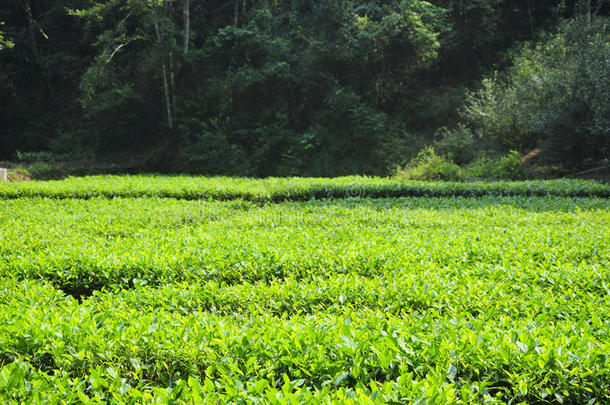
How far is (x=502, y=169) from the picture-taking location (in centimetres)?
1602

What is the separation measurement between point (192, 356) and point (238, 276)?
80.0 inches

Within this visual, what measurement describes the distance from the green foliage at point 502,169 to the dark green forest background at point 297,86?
0.76 meters

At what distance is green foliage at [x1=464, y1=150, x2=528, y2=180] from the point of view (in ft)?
52.2

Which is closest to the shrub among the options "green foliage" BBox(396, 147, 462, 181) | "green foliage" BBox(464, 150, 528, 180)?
Result: "green foliage" BBox(396, 147, 462, 181)

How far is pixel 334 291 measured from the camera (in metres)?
4.06

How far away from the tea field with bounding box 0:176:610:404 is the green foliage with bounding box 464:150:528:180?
8041 millimetres

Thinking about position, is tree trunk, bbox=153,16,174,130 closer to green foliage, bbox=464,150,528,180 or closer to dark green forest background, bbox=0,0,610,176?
dark green forest background, bbox=0,0,610,176

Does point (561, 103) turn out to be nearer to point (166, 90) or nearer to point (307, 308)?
point (307, 308)

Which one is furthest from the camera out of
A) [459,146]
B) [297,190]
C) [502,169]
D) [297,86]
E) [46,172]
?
[297,86]

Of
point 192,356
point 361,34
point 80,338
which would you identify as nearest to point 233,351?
point 192,356

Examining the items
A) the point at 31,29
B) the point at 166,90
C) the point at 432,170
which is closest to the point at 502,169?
the point at 432,170

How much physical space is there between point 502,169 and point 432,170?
2.46 metres

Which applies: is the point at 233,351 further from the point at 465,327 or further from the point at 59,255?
the point at 59,255

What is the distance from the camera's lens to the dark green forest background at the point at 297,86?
19.2m
